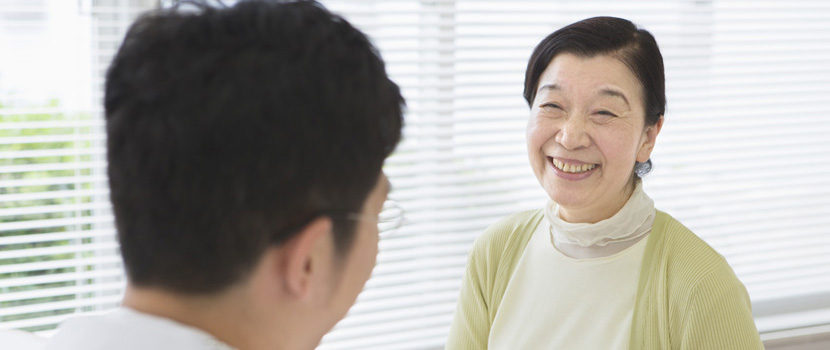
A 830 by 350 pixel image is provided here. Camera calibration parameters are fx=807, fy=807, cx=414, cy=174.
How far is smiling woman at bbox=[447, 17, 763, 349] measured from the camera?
5.02 ft

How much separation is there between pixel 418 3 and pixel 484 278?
0.87m

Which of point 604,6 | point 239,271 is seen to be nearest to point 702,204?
point 604,6

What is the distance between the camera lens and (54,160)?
77.0 inches

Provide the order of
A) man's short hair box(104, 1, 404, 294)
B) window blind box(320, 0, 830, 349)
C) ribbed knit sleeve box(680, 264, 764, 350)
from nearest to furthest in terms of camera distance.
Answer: man's short hair box(104, 1, 404, 294) → ribbed knit sleeve box(680, 264, 764, 350) → window blind box(320, 0, 830, 349)

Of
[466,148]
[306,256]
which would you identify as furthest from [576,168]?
[306,256]

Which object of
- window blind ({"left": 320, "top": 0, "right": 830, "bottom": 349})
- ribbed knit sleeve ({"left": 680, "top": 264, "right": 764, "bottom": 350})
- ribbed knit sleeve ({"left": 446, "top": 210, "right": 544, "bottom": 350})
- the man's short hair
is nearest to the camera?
the man's short hair

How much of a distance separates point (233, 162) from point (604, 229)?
3.77ft

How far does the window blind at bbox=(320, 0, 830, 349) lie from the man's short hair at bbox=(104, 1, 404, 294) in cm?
150

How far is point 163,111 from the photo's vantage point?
0.65m

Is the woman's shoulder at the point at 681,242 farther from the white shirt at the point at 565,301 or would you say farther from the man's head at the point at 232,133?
the man's head at the point at 232,133

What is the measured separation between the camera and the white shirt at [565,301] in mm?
1618

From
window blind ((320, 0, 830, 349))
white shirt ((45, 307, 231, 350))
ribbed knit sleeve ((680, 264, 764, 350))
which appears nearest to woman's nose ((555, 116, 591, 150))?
ribbed knit sleeve ((680, 264, 764, 350))

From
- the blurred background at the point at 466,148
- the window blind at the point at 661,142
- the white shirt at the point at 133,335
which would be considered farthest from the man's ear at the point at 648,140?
the white shirt at the point at 133,335

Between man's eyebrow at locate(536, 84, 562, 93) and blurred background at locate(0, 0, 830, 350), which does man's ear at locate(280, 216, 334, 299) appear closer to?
blurred background at locate(0, 0, 830, 350)
